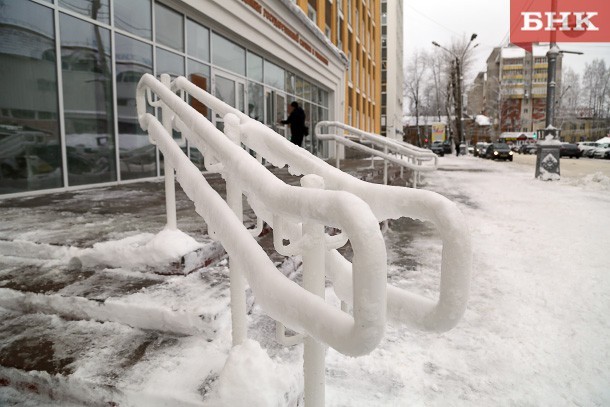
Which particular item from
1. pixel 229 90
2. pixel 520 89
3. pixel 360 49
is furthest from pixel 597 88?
pixel 229 90

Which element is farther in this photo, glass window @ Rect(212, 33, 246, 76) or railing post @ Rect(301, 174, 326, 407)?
glass window @ Rect(212, 33, 246, 76)

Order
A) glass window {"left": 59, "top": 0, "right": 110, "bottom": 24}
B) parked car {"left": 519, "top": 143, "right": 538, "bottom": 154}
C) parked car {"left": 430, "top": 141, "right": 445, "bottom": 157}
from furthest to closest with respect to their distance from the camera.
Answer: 1. parked car {"left": 519, "top": 143, "right": 538, "bottom": 154}
2. parked car {"left": 430, "top": 141, "right": 445, "bottom": 157}
3. glass window {"left": 59, "top": 0, "right": 110, "bottom": 24}

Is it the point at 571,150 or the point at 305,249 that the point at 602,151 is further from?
the point at 305,249

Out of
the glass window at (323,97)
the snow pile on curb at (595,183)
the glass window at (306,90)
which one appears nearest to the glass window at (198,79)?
the glass window at (306,90)

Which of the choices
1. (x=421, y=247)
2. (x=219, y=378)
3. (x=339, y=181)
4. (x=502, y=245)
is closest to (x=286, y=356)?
(x=219, y=378)

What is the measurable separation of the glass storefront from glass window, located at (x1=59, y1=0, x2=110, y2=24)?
0.7 inches

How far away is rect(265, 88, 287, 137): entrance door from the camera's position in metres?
14.1

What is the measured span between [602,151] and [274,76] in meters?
36.0

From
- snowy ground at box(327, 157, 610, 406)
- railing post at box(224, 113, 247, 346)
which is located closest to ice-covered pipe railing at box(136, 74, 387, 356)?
railing post at box(224, 113, 247, 346)

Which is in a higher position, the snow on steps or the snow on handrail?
the snow on handrail

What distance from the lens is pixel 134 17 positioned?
830 centimetres

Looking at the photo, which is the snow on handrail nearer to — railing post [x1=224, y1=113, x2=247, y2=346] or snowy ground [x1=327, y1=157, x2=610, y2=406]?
railing post [x1=224, y1=113, x2=247, y2=346]

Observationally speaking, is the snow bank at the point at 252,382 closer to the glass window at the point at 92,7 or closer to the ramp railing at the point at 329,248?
the ramp railing at the point at 329,248

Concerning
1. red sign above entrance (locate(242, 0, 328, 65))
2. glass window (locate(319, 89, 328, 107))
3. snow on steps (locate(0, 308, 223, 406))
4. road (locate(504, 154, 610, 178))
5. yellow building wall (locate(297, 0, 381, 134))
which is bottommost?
snow on steps (locate(0, 308, 223, 406))
